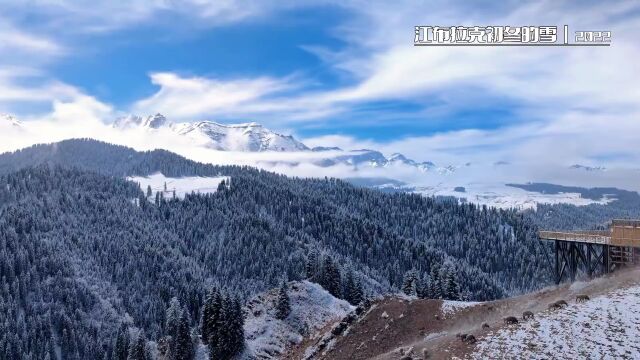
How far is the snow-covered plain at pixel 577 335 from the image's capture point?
108 feet

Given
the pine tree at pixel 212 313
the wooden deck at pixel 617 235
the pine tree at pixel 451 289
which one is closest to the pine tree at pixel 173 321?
the pine tree at pixel 212 313

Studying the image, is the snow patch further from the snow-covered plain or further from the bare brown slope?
the snow-covered plain

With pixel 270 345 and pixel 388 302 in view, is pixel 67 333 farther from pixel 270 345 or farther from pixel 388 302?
pixel 388 302

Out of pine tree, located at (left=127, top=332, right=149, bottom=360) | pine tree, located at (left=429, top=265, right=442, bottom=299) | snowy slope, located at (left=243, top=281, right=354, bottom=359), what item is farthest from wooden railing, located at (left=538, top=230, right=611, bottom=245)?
pine tree, located at (left=127, top=332, right=149, bottom=360)

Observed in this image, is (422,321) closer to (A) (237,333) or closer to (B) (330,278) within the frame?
(A) (237,333)

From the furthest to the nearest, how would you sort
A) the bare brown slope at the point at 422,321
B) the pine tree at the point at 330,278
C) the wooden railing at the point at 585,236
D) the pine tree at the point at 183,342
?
the pine tree at the point at 330,278, the pine tree at the point at 183,342, the wooden railing at the point at 585,236, the bare brown slope at the point at 422,321

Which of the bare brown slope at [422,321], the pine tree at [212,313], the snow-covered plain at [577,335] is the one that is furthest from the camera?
the pine tree at [212,313]

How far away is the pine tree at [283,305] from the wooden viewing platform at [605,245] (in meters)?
41.2

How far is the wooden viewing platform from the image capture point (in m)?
58.4

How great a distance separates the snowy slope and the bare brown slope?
32.9 ft

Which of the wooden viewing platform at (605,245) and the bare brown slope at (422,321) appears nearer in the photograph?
the bare brown slope at (422,321)

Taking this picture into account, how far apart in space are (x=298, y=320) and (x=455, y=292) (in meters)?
33.8

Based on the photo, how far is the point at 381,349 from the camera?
57969 millimetres

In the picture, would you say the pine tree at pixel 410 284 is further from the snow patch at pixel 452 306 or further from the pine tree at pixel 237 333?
the snow patch at pixel 452 306
